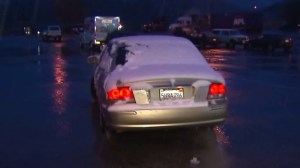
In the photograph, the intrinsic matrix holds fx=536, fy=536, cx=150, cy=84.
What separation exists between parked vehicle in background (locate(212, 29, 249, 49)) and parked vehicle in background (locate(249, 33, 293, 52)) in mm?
2589

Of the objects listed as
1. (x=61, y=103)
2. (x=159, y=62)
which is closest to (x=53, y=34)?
(x=61, y=103)

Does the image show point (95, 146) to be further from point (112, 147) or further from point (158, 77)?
point (158, 77)

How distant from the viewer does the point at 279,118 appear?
9344 mm

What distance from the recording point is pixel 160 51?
8383 millimetres

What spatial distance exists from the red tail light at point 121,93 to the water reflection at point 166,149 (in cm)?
71

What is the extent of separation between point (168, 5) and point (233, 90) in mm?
151377

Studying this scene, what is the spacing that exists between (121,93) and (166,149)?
0.97m

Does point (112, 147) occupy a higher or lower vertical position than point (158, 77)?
lower

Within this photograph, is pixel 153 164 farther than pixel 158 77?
No

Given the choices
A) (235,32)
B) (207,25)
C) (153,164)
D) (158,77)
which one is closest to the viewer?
(153,164)

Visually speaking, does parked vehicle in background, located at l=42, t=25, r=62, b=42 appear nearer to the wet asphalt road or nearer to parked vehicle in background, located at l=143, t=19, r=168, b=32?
parked vehicle in background, located at l=143, t=19, r=168, b=32

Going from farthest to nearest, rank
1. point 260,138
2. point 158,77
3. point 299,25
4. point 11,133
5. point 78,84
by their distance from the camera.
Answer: point 299,25, point 78,84, point 11,133, point 260,138, point 158,77

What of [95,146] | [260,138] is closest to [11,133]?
[95,146]

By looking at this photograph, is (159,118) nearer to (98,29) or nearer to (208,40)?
(98,29)
